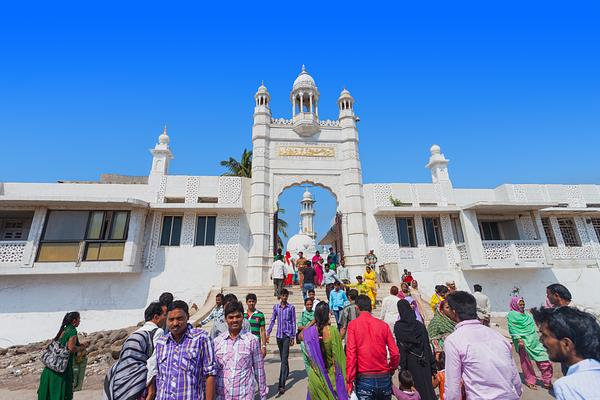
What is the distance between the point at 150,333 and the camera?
9.40 ft

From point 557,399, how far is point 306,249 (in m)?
29.7

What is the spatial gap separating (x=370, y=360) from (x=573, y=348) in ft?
6.06

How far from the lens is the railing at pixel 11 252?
446 inches

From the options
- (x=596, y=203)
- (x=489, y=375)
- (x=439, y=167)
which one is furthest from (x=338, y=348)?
(x=596, y=203)

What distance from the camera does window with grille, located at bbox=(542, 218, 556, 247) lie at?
1507 cm

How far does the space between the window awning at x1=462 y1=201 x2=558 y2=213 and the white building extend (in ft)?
0.21

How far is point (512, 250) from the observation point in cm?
1371

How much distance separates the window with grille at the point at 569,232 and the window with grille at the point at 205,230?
1854 centimetres

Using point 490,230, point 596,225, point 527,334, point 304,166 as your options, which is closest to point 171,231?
point 304,166

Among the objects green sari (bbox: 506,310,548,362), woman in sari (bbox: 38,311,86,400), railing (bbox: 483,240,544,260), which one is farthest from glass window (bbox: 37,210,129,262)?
railing (bbox: 483,240,544,260)

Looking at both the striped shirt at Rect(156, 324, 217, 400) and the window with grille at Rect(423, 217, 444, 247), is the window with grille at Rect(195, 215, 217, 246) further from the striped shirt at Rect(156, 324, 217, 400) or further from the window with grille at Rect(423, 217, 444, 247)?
the striped shirt at Rect(156, 324, 217, 400)

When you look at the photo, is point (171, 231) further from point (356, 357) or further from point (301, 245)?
point (301, 245)

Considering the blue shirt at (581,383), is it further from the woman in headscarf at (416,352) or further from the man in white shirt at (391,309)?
the man in white shirt at (391,309)

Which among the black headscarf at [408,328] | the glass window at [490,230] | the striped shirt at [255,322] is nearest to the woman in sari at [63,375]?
the striped shirt at [255,322]
